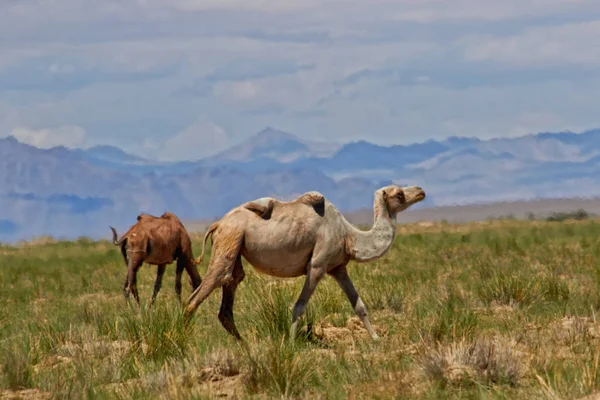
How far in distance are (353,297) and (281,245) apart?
111 cm

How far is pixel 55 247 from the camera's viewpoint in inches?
1724

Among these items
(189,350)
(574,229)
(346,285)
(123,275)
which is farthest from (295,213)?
(574,229)

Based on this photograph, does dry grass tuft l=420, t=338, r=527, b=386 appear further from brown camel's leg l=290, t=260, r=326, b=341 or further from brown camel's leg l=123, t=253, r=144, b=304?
brown camel's leg l=123, t=253, r=144, b=304

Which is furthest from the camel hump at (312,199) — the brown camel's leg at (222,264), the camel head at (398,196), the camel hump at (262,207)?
the camel head at (398,196)

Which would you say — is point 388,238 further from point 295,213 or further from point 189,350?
point 189,350

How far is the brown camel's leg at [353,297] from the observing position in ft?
39.8

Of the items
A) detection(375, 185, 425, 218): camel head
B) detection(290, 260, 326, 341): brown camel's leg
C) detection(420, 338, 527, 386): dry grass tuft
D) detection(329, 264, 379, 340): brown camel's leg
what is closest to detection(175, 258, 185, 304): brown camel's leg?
detection(329, 264, 379, 340): brown camel's leg

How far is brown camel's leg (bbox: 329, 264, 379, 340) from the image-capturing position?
1213 centimetres

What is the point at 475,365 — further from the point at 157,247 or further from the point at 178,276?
the point at 157,247

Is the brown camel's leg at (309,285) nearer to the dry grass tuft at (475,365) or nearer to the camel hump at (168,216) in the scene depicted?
the dry grass tuft at (475,365)

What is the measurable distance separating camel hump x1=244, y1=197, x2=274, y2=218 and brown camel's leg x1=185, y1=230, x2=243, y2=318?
0.31 meters

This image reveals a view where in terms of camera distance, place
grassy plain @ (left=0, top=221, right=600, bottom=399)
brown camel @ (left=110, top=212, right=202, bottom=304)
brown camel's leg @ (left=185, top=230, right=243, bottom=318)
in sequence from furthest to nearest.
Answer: brown camel @ (left=110, top=212, right=202, bottom=304), brown camel's leg @ (left=185, top=230, right=243, bottom=318), grassy plain @ (left=0, top=221, right=600, bottom=399)

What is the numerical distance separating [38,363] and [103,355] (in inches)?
28.5

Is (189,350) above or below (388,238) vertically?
below
